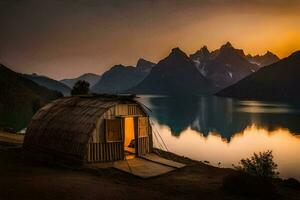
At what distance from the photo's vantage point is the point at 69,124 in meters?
25.2

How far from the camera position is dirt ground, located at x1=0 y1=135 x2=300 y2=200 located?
52.5 ft

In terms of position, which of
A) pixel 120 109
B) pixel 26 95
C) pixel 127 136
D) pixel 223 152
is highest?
pixel 26 95

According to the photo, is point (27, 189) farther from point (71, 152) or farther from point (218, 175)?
point (218, 175)

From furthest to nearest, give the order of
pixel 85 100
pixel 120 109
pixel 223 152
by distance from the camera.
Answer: pixel 223 152 → pixel 85 100 → pixel 120 109

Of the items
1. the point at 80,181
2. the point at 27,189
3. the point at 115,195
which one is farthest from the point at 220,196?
the point at 27,189

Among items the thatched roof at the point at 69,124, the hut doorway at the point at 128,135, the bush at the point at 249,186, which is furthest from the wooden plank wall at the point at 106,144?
the bush at the point at 249,186

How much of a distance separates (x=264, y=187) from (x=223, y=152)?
33.6 metres

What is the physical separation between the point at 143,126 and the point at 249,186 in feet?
33.4

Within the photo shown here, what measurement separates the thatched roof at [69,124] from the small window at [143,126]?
1.61m

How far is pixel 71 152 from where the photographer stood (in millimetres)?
23625

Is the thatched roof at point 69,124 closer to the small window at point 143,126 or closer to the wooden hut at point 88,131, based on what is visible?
the wooden hut at point 88,131

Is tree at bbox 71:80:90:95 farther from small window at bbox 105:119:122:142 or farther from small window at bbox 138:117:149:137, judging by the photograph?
small window at bbox 138:117:149:137

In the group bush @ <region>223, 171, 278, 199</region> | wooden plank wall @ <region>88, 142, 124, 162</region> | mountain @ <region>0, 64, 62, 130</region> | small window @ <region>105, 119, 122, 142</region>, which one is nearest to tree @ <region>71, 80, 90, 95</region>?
mountain @ <region>0, 64, 62, 130</region>

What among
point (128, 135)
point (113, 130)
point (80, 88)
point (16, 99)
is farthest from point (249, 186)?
point (16, 99)
